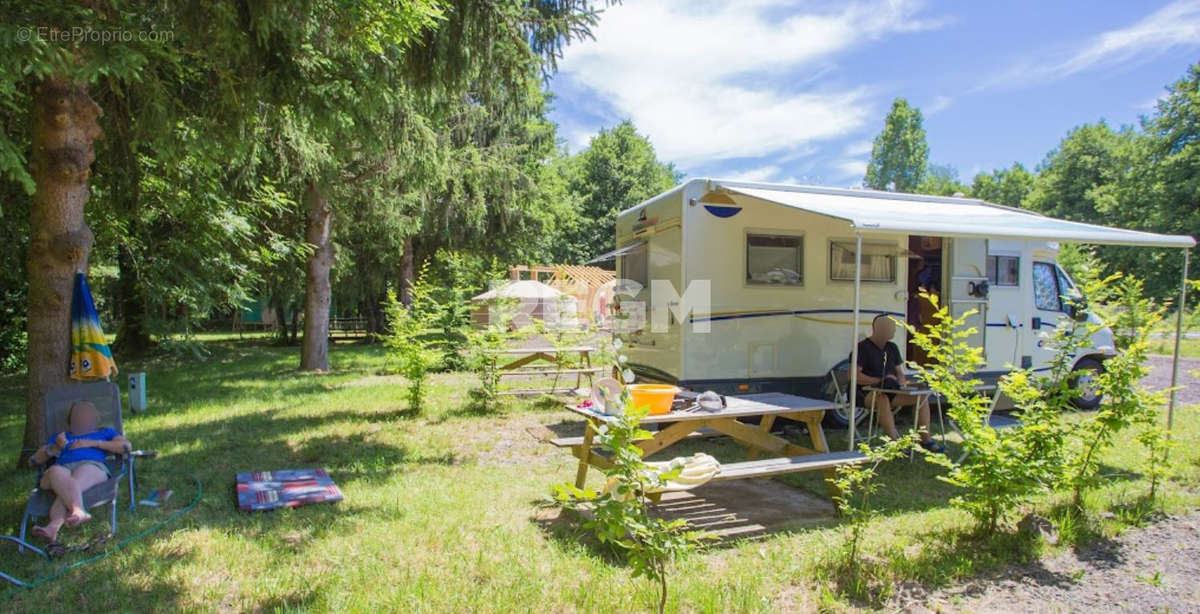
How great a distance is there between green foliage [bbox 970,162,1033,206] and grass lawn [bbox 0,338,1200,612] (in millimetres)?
47171

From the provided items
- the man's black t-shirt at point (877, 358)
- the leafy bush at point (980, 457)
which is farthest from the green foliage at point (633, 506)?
the man's black t-shirt at point (877, 358)

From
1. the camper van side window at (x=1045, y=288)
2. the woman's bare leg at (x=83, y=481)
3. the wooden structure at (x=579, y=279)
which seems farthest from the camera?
the wooden structure at (x=579, y=279)

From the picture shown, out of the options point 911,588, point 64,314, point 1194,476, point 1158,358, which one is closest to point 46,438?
point 64,314

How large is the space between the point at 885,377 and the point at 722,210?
91.1 inches

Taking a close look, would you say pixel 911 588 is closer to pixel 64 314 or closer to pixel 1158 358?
pixel 64 314

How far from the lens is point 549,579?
3461mm

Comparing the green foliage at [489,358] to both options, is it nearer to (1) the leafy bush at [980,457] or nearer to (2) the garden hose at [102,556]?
(2) the garden hose at [102,556]

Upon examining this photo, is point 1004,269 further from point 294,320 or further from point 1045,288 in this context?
point 294,320

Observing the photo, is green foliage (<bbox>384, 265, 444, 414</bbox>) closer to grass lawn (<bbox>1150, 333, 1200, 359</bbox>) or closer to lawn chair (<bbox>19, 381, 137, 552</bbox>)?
lawn chair (<bbox>19, 381, 137, 552</bbox>)

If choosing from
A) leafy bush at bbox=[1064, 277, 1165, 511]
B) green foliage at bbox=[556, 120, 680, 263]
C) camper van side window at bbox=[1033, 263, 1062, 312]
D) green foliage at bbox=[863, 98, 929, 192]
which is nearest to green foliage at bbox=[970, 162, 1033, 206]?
green foliage at bbox=[863, 98, 929, 192]

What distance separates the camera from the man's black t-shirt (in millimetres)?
6215

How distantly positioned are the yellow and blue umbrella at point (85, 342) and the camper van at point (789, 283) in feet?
16.5

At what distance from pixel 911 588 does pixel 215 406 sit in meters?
8.97

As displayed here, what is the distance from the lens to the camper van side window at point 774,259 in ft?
22.6
